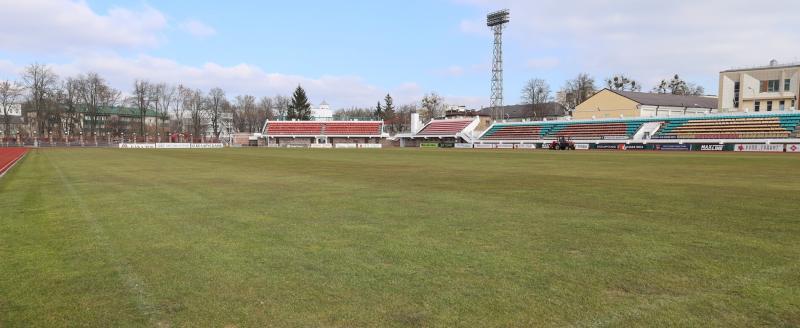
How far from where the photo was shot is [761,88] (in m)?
68.1

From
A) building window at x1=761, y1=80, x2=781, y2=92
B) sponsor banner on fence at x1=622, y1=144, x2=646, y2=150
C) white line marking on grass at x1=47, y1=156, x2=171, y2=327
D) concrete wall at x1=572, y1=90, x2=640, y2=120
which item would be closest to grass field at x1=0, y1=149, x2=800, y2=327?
white line marking on grass at x1=47, y1=156, x2=171, y2=327

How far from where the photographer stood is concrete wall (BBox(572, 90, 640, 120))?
77.6 meters

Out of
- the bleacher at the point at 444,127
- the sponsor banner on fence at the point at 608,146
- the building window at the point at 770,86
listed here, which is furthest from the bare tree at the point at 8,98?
the building window at the point at 770,86

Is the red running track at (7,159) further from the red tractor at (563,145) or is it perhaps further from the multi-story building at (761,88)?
the multi-story building at (761,88)

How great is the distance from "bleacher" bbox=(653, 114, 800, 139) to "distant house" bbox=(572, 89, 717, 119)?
641 inches

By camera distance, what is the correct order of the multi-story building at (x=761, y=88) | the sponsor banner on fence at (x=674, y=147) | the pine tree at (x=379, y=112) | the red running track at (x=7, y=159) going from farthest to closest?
1. the pine tree at (x=379, y=112)
2. the multi-story building at (x=761, y=88)
3. the sponsor banner on fence at (x=674, y=147)
4. the red running track at (x=7, y=159)

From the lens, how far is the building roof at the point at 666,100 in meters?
78.6

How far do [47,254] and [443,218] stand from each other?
5876mm

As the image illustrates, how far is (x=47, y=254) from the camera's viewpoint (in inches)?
243

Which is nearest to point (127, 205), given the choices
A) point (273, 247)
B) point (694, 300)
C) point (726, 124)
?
point (273, 247)

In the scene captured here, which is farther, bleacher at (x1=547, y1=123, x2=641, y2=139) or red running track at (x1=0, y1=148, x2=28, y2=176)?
bleacher at (x1=547, y1=123, x2=641, y2=139)

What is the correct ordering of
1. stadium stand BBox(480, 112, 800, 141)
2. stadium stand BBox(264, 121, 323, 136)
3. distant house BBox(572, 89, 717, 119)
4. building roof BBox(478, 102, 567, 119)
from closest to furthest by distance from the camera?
stadium stand BBox(480, 112, 800, 141) → distant house BBox(572, 89, 717, 119) → stadium stand BBox(264, 121, 323, 136) → building roof BBox(478, 102, 567, 119)

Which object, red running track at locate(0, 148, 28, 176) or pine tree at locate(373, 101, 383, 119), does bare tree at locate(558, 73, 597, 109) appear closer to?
pine tree at locate(373, 101, 383, 119)

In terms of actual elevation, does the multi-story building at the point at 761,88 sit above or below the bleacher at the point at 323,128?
above
